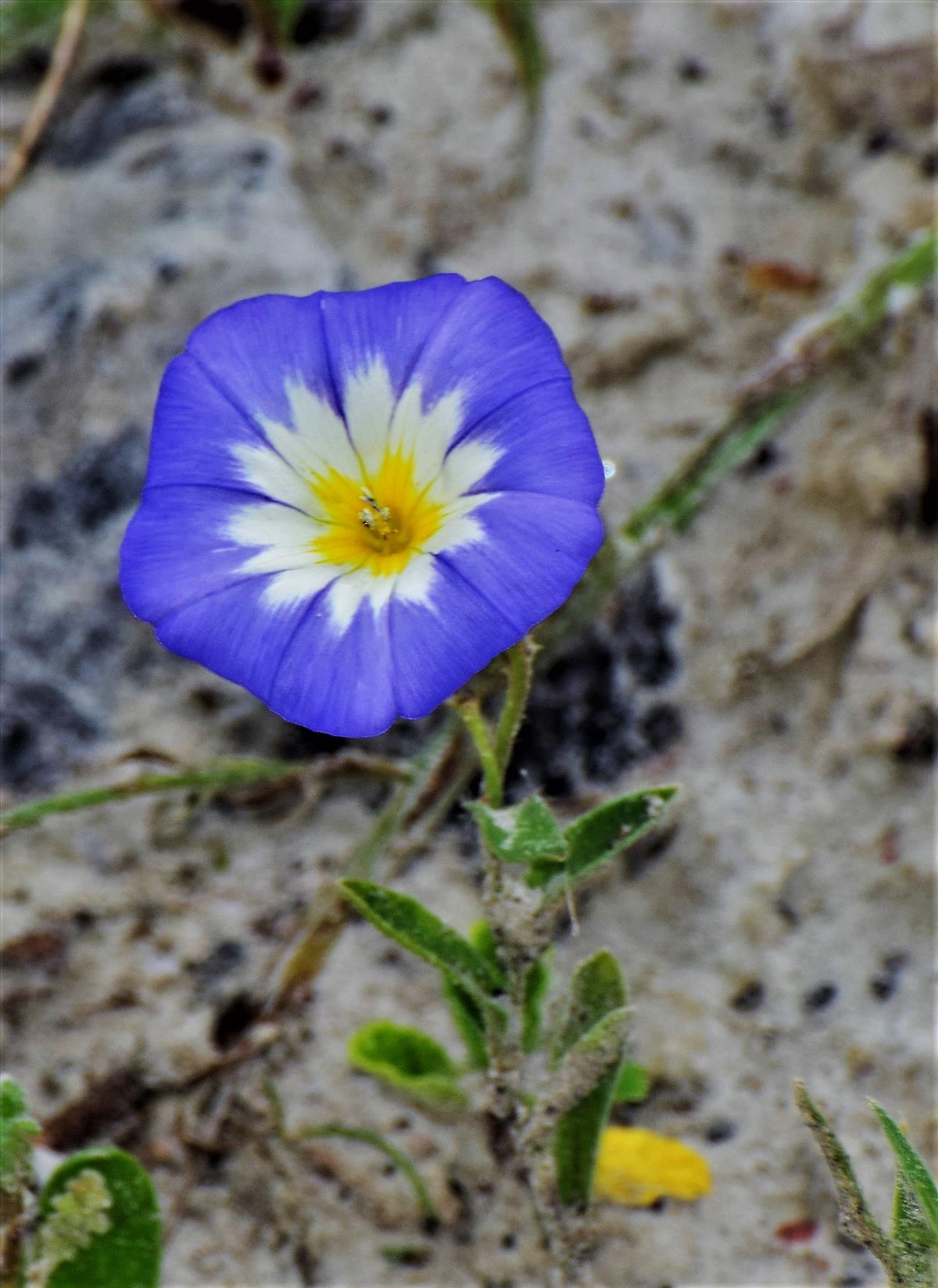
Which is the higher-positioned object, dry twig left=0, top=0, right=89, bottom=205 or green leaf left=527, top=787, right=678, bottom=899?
dry twig left=0, top=0, right=89, bottom=205

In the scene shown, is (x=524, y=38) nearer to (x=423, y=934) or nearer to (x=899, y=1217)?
(x=423, y=934)

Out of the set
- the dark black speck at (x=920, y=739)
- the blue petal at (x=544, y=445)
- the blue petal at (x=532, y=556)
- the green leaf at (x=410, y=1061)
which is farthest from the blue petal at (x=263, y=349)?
the dark black speck at (x=920, y=739)

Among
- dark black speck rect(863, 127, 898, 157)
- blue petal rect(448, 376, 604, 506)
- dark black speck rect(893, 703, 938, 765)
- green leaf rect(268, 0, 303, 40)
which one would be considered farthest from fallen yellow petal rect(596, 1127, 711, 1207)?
green leaf rect(268, 0, 303, 40)

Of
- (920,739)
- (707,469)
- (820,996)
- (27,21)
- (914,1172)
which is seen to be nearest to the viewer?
(914,1172)

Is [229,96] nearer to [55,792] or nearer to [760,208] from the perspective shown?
[760,208]

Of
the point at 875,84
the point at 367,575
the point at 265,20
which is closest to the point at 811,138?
the point at 875,84

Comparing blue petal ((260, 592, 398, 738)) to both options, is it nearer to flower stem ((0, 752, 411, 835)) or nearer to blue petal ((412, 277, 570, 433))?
blue petal ((412, 277, 570, 433))

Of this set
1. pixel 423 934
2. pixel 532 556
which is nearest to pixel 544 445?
pixel 532 556
